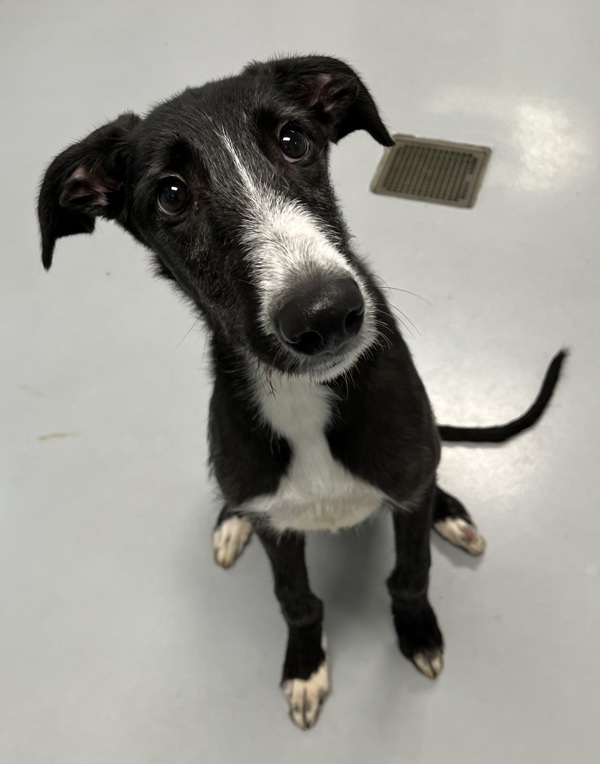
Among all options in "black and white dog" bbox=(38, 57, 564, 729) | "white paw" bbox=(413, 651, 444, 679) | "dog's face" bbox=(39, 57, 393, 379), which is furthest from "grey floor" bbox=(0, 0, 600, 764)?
"dog's face" bbox=(39, 57, 393, 379)

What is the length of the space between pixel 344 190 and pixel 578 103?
118 cm

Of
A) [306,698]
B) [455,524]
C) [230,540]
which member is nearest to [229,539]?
[230,540]

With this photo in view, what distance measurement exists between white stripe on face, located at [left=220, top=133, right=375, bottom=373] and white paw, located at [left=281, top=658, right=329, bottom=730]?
1.03m

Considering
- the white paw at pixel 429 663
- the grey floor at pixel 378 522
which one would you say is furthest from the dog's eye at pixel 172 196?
the white paw at pixel 429 663

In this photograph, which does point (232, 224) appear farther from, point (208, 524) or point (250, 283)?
point (208, 524)

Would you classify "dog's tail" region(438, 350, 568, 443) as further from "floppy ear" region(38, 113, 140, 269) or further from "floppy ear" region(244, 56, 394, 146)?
"floppy ear" region(38, 113, 140, 269)

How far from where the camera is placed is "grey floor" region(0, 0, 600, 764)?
1.94 metres

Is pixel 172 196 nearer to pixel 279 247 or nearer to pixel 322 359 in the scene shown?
pixel 279 247

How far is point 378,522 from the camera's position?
2.29 metres

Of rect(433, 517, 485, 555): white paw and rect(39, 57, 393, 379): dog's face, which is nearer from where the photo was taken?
rect(39, 57, 393, 379): dog's face

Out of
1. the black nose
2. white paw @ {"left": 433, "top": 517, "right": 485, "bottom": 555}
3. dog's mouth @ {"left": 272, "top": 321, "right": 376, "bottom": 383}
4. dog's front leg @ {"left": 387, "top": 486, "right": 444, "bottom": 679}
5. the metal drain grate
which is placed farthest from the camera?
the metal drain grate

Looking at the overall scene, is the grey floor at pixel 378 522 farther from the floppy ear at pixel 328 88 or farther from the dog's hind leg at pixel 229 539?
the floppy ear at pixel 328 88

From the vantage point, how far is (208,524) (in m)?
2.38

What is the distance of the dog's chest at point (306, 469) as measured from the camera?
1.59m
